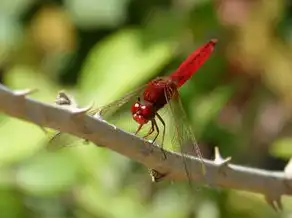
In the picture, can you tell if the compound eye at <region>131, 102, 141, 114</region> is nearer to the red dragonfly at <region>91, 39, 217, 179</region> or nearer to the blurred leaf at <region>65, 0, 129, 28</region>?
the red dragonfly at <region>91, 39, 217, 179</region>

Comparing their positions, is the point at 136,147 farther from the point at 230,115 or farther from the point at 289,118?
the point at 289,118

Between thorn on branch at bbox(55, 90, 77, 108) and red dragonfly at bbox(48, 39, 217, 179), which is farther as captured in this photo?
red dragonfly at bbox(48, 39, 217, 179)

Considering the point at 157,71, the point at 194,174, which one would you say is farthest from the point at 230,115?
the point at 194,174

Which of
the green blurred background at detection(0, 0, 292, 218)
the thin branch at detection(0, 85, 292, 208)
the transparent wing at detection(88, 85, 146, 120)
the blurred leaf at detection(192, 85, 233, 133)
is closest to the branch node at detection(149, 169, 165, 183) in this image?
the thin branch at detection(0, 85, 292, 208)

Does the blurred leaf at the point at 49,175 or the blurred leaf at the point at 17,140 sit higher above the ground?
the blurred leaf at the point at 17,140

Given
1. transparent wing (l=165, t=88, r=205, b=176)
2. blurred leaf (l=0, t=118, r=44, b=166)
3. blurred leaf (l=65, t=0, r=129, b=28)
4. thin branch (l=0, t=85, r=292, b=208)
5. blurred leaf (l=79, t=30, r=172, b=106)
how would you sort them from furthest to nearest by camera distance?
blurred leaf (l=65, t=0, r=129, b=28) → blurred leaf (l=79, t=30, r=172, b=106) → blurred leaf (l=0, t=118, r=44, b=166) → transparent wing (l=165, t=88, r=205, b=176) → thin branch (l=0, t=85, r=292, b=208)

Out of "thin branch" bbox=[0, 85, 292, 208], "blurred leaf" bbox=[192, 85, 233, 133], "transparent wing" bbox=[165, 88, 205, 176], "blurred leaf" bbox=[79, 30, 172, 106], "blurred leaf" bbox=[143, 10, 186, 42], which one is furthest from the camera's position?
"blurred leaf" bbox=[143, 10, 186, 42]

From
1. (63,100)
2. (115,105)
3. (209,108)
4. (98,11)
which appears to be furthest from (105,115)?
(98,11)

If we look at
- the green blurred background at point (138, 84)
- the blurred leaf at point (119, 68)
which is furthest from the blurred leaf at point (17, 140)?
the blurred leaf at point (119, 68)

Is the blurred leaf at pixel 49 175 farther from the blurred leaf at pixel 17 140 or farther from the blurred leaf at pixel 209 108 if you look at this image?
the blurred leaf at pixel 209 108
